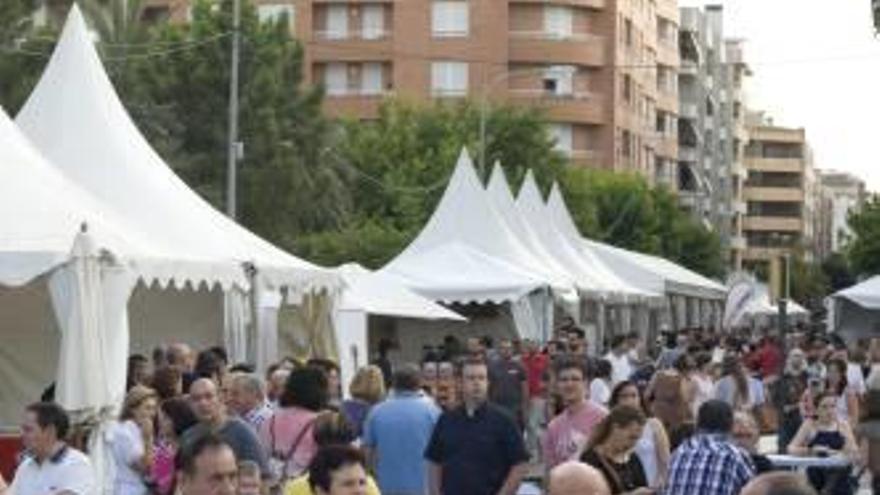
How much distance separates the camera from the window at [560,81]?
90.6 m

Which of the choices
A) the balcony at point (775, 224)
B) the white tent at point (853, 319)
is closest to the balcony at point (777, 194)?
the balcony at point (775, 224)

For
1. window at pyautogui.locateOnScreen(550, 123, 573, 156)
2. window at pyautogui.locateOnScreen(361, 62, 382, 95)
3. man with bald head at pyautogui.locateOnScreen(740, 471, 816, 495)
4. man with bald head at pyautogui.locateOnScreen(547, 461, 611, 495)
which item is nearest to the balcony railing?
window at pyautogui.locateOnScreen(361, 62, 382, 95)

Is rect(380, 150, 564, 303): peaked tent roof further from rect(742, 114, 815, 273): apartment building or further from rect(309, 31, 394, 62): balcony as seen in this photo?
rect(742, 114, 815, 273): apartment building

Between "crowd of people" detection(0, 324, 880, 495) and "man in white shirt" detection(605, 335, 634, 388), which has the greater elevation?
"crowd of people" detection(0, 324, 880, 495)

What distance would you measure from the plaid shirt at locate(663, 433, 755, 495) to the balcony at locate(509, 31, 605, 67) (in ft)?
261

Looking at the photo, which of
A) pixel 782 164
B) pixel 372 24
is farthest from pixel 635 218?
pixel 782 164

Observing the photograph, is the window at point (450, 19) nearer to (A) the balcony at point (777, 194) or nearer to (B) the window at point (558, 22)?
(B) the window at point (558, 22)

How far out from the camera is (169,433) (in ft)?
42.1

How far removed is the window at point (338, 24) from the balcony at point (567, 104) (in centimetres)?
758

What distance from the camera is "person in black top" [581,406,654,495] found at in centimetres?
1123

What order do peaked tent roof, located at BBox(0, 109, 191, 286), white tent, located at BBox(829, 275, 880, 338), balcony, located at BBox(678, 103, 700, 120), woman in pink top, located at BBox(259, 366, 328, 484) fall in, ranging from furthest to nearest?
balcony, located at BBox(678, 103, 700, 120)
white tent, located at BBox(829, 275, 880, 338)
peaked tent roof, located at BBox(0, 109, 191, 286)
woman in pink top, located at BBox(259, 366, 328, 484)

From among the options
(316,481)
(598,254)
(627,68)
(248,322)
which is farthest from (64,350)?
(627,68)

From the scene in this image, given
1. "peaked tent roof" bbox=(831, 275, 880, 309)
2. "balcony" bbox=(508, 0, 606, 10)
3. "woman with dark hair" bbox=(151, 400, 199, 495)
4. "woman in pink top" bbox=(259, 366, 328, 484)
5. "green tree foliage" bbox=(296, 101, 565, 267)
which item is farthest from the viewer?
"balcony" bbox=(508, 0, 606, 10)

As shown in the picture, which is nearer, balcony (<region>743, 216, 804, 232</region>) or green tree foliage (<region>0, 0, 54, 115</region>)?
green tree foliage (<region>0, 0, 54, 115</region>)
